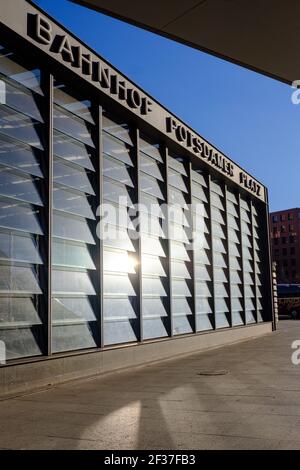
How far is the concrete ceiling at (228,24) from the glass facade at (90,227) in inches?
294

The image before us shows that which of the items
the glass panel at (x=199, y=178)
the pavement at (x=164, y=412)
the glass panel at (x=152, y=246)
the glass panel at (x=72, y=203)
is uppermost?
the glass panel at (x=199, y=178)

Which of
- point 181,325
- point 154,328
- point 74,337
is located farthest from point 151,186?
point 74,337

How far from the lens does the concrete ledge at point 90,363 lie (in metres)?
9.42

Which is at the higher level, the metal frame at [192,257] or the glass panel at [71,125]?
the glass panel at [71,125]

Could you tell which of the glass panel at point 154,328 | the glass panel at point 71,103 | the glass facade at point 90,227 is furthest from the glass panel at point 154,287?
the glass panel at point 71,103

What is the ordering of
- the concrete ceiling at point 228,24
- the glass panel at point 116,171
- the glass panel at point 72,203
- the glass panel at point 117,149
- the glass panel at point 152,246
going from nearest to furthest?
the concrete ceiling at point 228,24, the glass panel at point 72,203, the glass panel at point 116,171, the glass panel at point 117,149, the glass panel at point 152,246

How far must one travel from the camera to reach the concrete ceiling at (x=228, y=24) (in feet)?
9.00

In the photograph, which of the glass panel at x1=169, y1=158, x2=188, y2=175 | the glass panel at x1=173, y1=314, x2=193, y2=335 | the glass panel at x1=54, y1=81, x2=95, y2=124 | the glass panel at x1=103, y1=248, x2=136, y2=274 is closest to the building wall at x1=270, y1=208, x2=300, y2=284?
the glass panel at x1=169, y1=158, x2=188, y2=175

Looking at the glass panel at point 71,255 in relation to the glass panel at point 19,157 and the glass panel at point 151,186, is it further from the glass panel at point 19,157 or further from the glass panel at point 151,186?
the glass panel at point 151,186

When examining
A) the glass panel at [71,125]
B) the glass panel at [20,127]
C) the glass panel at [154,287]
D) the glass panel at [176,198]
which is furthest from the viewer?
the glass panel at [176,198]

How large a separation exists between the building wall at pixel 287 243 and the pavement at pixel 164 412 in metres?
125

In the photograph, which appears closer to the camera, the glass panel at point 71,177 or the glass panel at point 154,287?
the glass panel at point 71,177

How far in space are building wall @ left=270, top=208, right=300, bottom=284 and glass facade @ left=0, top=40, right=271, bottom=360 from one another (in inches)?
4649

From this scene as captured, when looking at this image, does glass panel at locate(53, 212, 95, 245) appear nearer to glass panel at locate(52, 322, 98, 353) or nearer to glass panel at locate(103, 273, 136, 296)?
glass panel at locate(103, 273, 136, 296)
